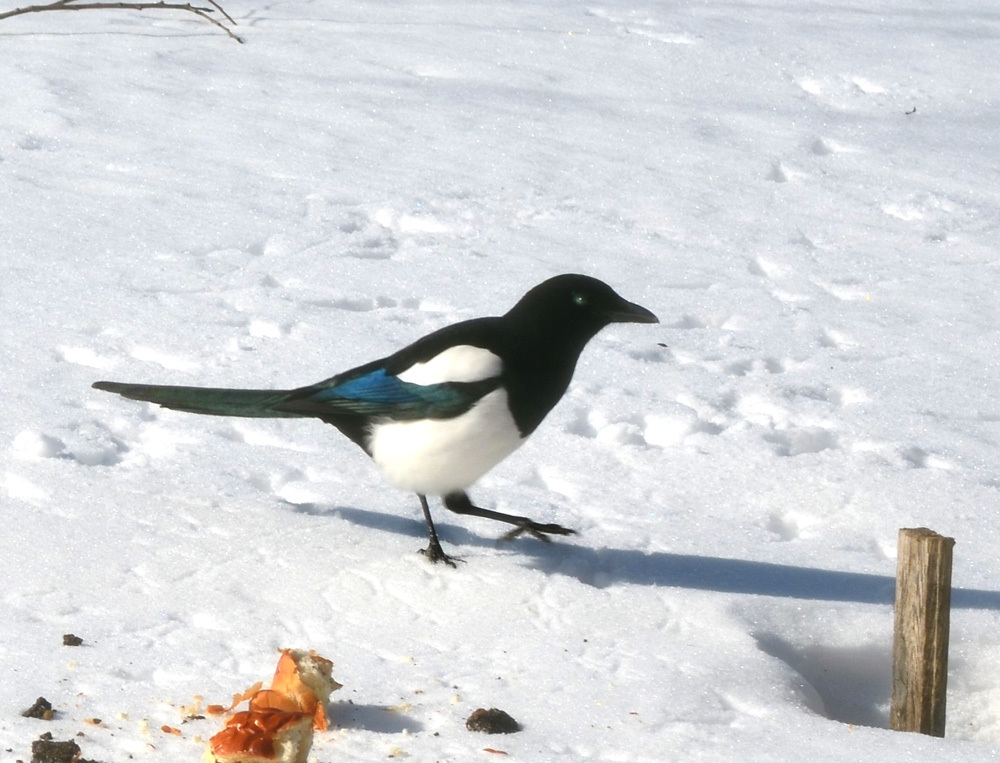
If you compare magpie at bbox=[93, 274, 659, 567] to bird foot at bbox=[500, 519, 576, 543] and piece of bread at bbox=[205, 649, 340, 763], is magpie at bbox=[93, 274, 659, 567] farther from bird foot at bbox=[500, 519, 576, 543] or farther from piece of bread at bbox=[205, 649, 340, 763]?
piece of bread at bbox=[205, 649, 340, 763]

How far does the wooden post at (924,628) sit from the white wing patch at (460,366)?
1136mm

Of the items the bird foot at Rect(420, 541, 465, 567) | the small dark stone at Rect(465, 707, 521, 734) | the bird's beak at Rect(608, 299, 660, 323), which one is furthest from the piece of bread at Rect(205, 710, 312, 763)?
the bird's beak at Rect(608, 299, 660, 323)

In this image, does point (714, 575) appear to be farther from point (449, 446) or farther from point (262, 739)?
point (262, 739)

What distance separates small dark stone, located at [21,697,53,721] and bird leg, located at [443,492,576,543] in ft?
4.60

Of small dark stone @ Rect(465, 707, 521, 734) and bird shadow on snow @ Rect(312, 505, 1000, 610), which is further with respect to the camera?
bird shadow on snow @ Rect(312, 505, 1000, 610)

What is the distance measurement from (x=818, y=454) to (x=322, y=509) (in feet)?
5.32

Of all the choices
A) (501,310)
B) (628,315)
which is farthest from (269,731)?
(501,310)

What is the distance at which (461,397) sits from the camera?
3.54 m

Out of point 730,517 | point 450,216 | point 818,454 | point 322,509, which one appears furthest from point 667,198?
point 322,509

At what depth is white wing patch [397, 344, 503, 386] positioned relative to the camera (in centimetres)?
354

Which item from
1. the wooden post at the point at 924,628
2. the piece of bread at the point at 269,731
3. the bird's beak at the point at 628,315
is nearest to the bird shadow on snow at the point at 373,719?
the piece of bread at the point at 269,731

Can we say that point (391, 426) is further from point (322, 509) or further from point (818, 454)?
point (818, 454)

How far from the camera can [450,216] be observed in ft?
19.7

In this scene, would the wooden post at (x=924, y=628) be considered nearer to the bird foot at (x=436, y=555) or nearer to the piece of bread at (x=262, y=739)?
the bird foot at (x=436, y=555)
